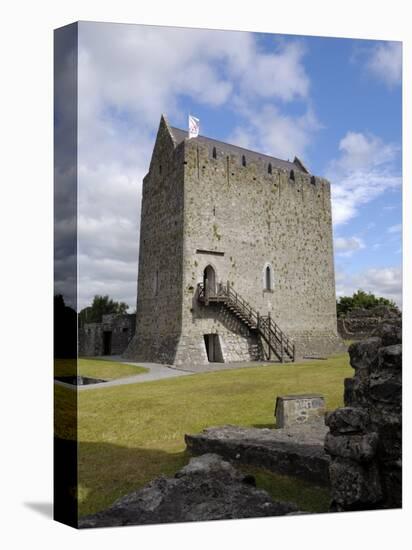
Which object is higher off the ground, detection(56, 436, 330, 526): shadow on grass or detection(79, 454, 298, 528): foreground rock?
detection(79, 454, 298, 528): foreground rock

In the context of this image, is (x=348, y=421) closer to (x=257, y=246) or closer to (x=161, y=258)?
(x=161, y=258)

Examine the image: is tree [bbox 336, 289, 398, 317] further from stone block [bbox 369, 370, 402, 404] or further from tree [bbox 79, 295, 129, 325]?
stone block [bbox 369, 370, 402, 404]

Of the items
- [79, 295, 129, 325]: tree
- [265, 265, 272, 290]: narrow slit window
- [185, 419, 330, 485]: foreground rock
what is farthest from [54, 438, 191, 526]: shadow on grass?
[79, 295, 129, 325]: tree

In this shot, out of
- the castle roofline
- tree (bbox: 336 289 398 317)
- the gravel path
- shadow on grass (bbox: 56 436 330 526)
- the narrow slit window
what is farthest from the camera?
tree (bbox: 336 289 398 317)

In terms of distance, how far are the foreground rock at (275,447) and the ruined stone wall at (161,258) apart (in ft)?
42.1

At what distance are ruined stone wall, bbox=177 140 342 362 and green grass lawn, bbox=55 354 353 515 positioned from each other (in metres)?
6.64

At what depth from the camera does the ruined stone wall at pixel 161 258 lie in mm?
22094

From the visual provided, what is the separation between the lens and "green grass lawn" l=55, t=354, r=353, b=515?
6262 millimetres

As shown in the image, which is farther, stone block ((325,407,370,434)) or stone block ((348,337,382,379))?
stone block ((348,337,382,379))

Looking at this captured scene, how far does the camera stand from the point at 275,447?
691 cm

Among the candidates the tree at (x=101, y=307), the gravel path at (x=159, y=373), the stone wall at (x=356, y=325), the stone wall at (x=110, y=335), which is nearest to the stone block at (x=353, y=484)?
the gravel path at (x=159, y=373)

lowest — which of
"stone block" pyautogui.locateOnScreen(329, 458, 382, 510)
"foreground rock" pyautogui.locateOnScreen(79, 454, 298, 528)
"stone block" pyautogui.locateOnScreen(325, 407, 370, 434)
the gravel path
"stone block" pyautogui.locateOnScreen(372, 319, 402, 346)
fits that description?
the gravel path

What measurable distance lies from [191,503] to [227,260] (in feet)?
58.7

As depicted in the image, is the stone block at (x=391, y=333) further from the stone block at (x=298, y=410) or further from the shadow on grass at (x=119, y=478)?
the stone block at (x=298, y=410)
